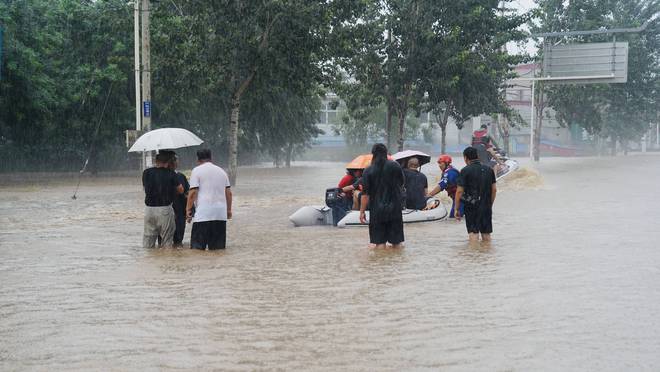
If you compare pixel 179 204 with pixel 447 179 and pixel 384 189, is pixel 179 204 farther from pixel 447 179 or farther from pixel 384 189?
pixel 447 179

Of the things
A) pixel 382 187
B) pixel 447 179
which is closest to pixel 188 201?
pixel 382 187

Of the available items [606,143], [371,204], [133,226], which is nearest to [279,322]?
[371,204]

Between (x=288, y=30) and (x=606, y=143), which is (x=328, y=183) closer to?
(x=288, y=30)

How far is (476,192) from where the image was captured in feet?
48.4

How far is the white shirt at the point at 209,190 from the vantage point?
13.9 m

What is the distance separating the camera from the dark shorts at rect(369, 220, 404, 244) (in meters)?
14.1

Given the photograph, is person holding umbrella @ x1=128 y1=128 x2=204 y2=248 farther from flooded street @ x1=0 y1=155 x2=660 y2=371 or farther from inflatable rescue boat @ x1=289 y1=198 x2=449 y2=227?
inflatable rescue boat @ x1=289 y1=198 x2=449 y2=227

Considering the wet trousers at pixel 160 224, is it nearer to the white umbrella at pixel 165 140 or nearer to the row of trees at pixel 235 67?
the white umbrella at pixel 165 140

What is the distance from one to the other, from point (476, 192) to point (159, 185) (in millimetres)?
4684

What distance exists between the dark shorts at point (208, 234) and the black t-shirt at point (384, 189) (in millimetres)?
2172

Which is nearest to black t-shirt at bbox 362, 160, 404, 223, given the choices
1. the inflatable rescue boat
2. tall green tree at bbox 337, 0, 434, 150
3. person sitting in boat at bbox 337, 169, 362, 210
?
person sitting in boat at bbox 337, 169, 362, 210

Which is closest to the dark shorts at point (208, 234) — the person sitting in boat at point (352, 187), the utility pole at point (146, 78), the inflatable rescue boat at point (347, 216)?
the person sitting in boat at point (352, 187)

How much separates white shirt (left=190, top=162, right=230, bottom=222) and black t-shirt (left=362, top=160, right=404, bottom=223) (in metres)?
2.04

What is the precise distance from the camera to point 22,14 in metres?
36.9
